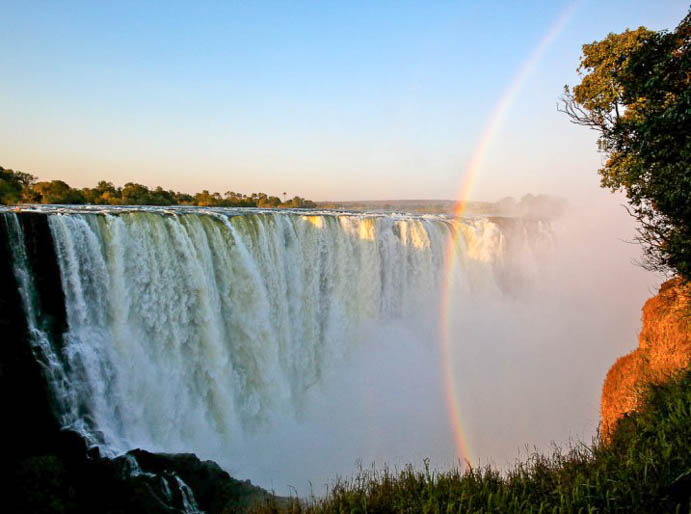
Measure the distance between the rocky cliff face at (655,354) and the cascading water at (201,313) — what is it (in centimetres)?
823

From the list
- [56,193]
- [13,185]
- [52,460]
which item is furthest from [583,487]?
[13,185]

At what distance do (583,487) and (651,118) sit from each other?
473cm

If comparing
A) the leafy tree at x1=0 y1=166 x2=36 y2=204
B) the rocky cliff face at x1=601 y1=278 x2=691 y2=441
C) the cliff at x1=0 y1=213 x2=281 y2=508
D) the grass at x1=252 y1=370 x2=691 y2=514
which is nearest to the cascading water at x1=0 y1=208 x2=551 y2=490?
the cliff at x1=0 y1=213 x2=281 y2=508

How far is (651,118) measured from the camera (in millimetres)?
5117

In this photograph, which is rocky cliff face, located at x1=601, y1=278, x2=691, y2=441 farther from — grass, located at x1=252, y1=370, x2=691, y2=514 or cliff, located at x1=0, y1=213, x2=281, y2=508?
cliff, located at x1=0, y1=213, x2=281, y2=508

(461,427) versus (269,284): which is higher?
(269,284)

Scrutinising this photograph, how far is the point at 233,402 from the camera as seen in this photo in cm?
1020

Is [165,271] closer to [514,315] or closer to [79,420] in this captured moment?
[79,420]

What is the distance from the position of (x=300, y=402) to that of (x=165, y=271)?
230 inches

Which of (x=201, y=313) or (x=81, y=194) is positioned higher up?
(x=81, y=194)

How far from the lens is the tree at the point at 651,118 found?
5.09 metres

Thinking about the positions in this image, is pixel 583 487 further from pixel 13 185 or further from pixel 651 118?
pixel 13 185

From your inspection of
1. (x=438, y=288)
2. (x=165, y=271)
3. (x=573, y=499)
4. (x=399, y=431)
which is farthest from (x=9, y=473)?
(x=438, y=288)

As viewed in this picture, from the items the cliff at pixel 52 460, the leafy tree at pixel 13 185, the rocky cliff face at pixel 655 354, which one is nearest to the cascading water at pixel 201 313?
the cliff at pixel 52 460
